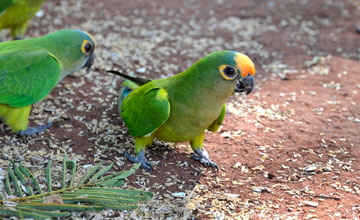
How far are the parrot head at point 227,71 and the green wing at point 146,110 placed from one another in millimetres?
419

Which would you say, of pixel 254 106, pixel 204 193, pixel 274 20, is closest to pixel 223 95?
pixel 204 193

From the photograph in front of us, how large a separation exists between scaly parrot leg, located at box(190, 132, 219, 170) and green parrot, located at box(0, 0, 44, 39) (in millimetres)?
3431

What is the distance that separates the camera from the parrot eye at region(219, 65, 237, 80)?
3.44m

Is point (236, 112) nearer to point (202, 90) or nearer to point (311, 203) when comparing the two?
point (202, 90)

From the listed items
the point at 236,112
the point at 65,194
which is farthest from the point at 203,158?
the point at 65,194

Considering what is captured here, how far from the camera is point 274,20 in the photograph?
807 cm

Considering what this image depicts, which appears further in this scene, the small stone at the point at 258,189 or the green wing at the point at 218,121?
the green wing at the point at 218,121

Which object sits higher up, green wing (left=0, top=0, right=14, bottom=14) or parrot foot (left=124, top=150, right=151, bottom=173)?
green wing (left=0, top=0, right=14, bottom=14)

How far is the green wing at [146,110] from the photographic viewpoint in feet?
11.7

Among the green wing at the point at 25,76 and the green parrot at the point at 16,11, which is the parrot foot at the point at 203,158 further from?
the green parrot at the point at 16,11

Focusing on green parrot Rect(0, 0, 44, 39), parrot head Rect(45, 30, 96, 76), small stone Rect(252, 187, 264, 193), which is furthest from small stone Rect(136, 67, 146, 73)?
small stone Rect(252, 187, 264, 193)

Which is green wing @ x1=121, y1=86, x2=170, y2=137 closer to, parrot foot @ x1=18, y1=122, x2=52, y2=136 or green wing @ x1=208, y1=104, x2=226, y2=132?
green wing @ x1=208, y1=104, x2=226, y2=132

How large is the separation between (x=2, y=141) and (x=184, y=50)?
132 inches

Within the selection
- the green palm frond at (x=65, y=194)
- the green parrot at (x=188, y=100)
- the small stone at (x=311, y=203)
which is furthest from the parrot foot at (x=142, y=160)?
the small stone at (x=311, y=203)
